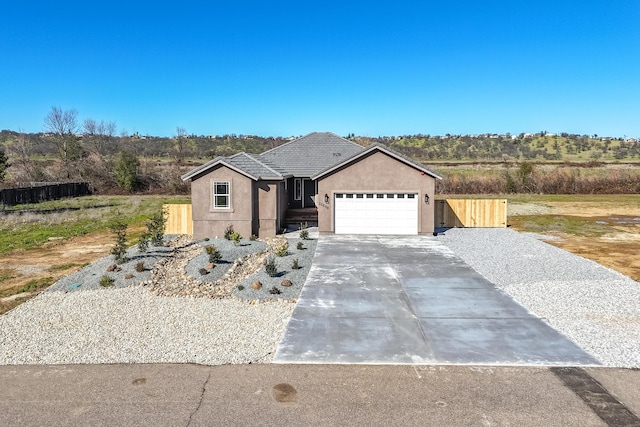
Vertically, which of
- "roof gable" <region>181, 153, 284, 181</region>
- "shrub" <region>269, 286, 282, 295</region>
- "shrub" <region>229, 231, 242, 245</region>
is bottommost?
"shrub" <region>269, 286, 282, 295</region>

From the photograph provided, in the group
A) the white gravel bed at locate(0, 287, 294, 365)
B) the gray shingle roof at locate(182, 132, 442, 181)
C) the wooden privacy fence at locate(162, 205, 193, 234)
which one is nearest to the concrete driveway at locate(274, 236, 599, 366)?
the white gravel bed at locate(0, 287, 294, 365)

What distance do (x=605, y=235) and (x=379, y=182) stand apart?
37.8 feet

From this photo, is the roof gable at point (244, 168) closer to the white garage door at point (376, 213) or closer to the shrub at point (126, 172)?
the white garage door at point (376, 213)

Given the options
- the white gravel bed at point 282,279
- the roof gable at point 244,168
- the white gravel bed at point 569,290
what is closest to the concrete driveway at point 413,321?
the white gravel bed at point 282,279

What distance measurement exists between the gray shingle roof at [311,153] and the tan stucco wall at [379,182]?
3.41 metres

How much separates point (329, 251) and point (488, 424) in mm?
11776

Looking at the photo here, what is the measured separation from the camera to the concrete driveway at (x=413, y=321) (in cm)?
851

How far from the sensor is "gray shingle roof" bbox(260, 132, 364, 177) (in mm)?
25922

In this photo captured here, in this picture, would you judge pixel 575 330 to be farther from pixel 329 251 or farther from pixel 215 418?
pixel 329 251

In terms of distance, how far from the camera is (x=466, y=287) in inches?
509

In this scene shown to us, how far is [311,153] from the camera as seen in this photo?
27.4 metres

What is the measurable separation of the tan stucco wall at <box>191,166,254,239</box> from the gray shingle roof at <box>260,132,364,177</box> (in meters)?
5.06

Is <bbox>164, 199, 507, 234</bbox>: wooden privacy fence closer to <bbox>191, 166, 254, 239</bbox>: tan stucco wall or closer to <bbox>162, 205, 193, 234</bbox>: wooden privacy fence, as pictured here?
<bbox>191, 166, 254, 239</bbox>: tan stucco wall

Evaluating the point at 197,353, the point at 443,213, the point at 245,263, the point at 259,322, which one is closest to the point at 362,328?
the point at 259,322
